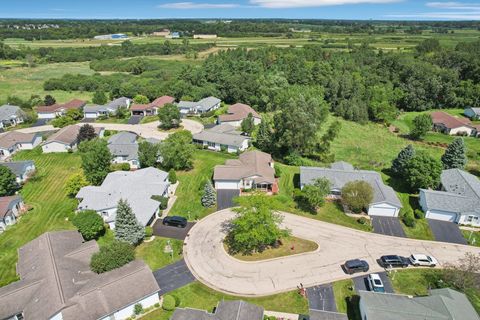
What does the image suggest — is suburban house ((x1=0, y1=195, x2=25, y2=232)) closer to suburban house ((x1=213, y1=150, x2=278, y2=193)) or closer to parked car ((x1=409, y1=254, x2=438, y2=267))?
suburban house ((x1=213, y1=150, x2=278, y2=193))

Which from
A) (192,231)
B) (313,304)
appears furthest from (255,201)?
(313,304)

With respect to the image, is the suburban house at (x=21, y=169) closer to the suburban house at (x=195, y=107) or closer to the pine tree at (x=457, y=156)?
the suburban house at (x=195, y=107)

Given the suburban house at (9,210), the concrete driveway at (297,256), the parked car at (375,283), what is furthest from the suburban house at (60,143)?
the parked car at (375,283)

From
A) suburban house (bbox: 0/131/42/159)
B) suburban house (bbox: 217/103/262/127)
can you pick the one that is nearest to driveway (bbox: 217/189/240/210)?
suburban house (bbox: 217/103/262/127)

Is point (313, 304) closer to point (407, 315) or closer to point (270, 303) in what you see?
point (270, 303)

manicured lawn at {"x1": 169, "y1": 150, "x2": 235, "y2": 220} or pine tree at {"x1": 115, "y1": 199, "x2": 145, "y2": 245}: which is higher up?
pine tree at {"x1": 115, "y1": 199, "x2": 145, "y2": 245}

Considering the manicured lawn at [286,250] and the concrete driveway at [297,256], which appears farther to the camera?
the manicured lawn at [286,250]

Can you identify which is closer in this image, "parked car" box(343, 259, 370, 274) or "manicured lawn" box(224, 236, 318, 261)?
"parked car" box(343, 259, 370, 274)

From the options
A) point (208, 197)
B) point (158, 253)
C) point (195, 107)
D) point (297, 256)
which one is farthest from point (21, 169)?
point (297, 256)
